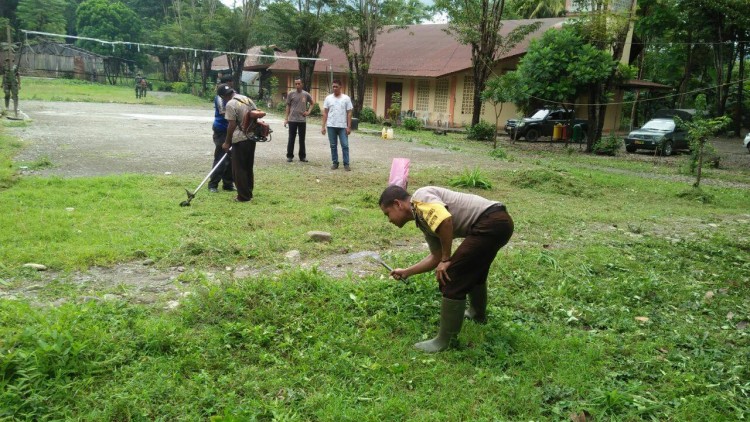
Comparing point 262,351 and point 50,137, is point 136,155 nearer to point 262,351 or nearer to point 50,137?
point 50,137

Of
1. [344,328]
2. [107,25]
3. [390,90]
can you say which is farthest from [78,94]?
[344,328]

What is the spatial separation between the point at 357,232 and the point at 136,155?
23.3 ft

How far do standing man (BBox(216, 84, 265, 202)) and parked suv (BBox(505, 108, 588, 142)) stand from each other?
17.1 metres

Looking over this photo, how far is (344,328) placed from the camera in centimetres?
405

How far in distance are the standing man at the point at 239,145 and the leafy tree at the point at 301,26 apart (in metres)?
22.9

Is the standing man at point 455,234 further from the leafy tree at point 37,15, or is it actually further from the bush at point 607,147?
the leafy tree at point 37,15

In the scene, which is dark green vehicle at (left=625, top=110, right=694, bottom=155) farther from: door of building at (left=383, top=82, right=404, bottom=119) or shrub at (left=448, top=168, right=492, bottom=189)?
door of building at (left=383, top=82, right=404, bottom=119)

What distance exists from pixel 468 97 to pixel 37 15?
38.1 m

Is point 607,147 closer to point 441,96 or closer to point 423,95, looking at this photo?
point 441,96

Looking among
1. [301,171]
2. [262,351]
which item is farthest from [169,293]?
[301,171]

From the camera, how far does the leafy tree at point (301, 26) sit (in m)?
30.4

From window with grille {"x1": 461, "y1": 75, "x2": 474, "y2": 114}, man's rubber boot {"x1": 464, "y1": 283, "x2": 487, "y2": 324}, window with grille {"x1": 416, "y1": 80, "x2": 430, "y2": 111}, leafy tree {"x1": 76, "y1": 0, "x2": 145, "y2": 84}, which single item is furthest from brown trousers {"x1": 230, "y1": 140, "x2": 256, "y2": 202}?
leafy tree {"x1": 76, "y1": 0, "x2": 145, "y2": 84}

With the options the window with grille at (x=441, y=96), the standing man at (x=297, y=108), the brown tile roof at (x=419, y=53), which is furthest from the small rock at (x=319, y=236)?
the window with grille at (x=441, y=96)

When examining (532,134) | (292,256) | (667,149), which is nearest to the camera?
(292,256)
